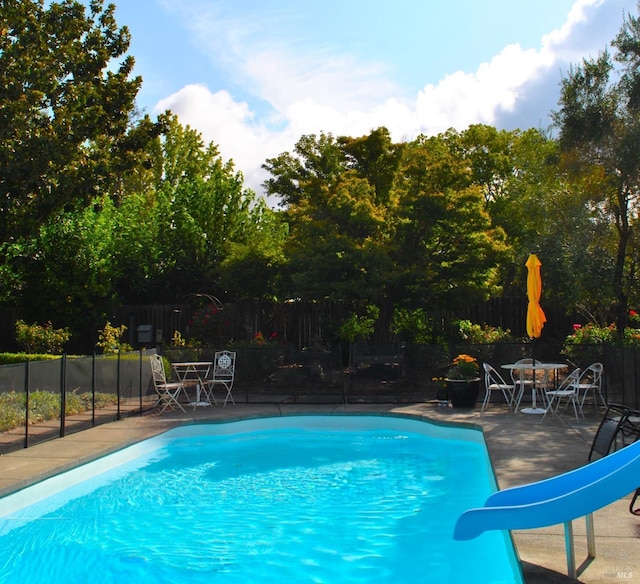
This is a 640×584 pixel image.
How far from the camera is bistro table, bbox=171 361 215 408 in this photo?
40.7 ft

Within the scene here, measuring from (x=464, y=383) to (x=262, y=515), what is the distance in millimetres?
6065

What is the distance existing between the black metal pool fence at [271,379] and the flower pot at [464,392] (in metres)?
0.90

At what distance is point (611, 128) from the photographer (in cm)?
1198

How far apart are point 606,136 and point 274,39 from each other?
650cm

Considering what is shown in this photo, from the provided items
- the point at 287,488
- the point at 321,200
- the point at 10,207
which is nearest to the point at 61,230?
the point at 10,207

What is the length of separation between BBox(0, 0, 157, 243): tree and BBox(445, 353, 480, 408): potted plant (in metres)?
8.91

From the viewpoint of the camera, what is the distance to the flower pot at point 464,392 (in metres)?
11.7

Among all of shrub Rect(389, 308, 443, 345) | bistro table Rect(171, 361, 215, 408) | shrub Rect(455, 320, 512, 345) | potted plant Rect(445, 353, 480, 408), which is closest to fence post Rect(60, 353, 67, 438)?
bistro table Rect(171, 361, 215, 408)

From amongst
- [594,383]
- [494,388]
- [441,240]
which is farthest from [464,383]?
[441,240]

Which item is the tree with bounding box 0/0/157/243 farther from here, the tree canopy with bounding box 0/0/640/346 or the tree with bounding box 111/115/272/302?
the tree with bounding box 111/115/272/302

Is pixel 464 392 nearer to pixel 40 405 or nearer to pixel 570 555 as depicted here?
pixel 40 405

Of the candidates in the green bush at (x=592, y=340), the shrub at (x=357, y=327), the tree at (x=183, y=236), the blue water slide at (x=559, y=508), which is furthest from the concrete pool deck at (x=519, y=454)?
the tree at (x=183, y=236)

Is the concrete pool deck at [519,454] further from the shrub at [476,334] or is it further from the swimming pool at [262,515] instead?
the shrub at [476,334]

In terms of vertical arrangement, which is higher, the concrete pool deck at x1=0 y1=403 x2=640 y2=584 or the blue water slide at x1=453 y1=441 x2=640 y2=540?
the blue water slide at x1=453 y1=441 x2=640 y2=540
